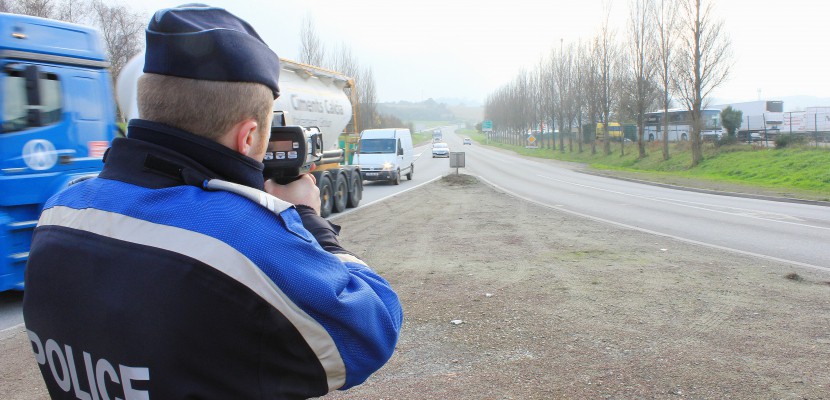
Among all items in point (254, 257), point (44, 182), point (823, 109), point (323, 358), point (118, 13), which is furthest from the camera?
point (823, 109)

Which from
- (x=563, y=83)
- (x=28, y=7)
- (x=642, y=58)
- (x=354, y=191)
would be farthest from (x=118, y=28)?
(x=563, y=83)

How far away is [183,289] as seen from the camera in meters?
1.14

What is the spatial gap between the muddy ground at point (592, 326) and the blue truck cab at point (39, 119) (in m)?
1.70

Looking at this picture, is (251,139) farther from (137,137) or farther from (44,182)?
(44,182)

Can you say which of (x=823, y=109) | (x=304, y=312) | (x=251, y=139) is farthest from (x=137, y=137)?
(x=823, y=109)

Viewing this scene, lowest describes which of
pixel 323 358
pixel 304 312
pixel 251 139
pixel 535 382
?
pixel 535 382

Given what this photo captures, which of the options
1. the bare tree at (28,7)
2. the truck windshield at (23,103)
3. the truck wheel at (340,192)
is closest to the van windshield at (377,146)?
the truck wheel at (340,192)

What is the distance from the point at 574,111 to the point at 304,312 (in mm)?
60603

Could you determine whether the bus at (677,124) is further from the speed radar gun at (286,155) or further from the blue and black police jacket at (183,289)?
the blue and black police jacket at (183,289)

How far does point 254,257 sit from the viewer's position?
1170mm

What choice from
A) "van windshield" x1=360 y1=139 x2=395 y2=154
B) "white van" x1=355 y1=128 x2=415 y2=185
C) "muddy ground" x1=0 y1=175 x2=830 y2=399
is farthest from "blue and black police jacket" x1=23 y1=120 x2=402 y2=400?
"van windshield" x1=360 y1=139 x2=395 y2=154

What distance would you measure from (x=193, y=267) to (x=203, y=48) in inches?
19.3

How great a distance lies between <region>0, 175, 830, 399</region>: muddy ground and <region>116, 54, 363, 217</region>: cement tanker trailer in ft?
15.5

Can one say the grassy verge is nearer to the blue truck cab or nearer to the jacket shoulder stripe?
the blue truck cab
